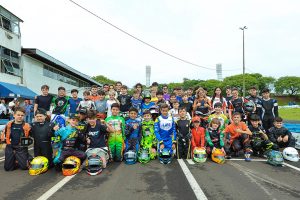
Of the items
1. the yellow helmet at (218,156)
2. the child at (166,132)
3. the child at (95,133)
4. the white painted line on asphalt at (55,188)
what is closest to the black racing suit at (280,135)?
the yellow helmet at (218,156)

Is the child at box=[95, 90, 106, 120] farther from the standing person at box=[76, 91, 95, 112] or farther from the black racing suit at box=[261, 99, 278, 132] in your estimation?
the black racing suit at box=[261, 99, 278, 132]

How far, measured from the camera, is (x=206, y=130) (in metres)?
7.92

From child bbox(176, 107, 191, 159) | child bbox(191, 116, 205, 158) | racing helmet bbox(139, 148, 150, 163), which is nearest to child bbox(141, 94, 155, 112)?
child bbox(176, 107, 191, 159)

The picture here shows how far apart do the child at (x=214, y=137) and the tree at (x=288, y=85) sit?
337 feet

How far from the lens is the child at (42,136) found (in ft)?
21.2

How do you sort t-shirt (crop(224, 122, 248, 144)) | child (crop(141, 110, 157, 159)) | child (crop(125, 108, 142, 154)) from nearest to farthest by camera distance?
1. child (crop(125, 108, 142, 154))
2. child (crop(141, 110, 157, 159))
3. t-shirt (crop(224, 122, 248, 144))

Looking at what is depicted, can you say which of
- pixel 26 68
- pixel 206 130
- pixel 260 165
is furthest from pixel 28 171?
pixel 26 68

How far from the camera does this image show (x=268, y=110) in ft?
30.1

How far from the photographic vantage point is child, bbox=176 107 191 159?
777 centimetres

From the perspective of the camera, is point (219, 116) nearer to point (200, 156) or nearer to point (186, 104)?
point (186, 104)

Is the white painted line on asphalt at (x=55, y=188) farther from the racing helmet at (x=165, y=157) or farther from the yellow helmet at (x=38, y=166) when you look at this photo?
the racing helmet at (x=165, y=157)

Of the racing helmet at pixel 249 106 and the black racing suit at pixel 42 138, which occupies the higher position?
the racing helmet at pixel 249 106

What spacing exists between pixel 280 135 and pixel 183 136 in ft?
9.99

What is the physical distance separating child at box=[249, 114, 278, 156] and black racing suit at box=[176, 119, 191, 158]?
200 centimetres
